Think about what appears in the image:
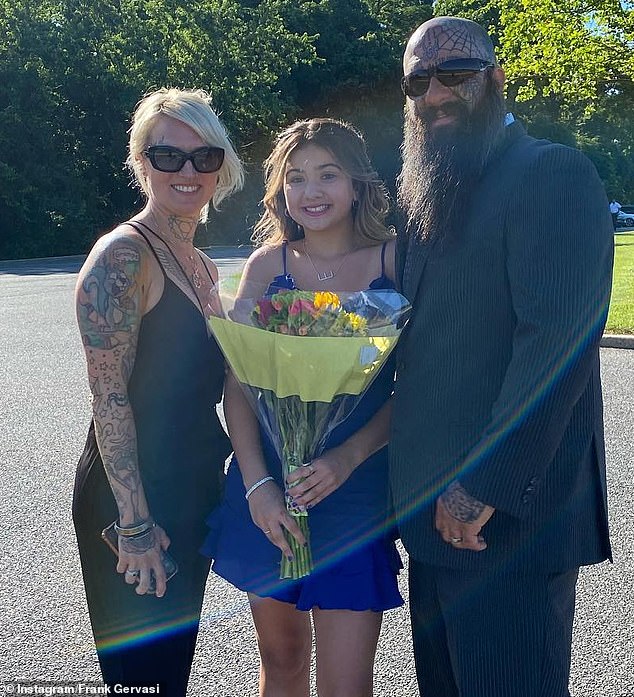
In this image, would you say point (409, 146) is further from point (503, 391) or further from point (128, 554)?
point (128, 554)

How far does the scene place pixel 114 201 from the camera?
35.2 metres

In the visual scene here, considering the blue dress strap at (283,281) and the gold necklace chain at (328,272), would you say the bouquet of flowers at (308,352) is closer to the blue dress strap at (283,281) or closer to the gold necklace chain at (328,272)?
the blue dress strap at (283,281)

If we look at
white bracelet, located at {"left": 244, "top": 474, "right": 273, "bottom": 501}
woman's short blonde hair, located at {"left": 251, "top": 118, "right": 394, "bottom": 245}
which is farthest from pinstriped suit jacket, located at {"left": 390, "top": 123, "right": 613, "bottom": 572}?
woman's short blonde hair, located at {"left": 251, "top": 118, "right": 394, "bottom": 245}

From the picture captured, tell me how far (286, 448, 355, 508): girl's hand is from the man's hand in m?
0.38

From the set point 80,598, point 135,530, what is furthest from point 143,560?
point 80,598

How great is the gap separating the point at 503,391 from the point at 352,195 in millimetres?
1073

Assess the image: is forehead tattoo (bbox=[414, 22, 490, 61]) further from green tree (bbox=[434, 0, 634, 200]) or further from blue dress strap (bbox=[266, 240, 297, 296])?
green tree (bbox=[434, 0, 634, 200])

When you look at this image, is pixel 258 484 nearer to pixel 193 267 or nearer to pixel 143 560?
pixel 143 560

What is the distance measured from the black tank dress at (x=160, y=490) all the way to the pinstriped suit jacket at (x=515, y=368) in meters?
0.68

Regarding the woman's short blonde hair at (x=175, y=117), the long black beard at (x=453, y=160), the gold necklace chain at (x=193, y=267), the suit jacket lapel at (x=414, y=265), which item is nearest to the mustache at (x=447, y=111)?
the long black beard at (x=453, y=160)

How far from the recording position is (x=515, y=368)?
77.7 inches

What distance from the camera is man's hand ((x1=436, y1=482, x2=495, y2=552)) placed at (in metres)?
2.06

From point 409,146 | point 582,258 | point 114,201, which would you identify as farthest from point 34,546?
point 114,201

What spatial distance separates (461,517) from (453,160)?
0.98 metres
